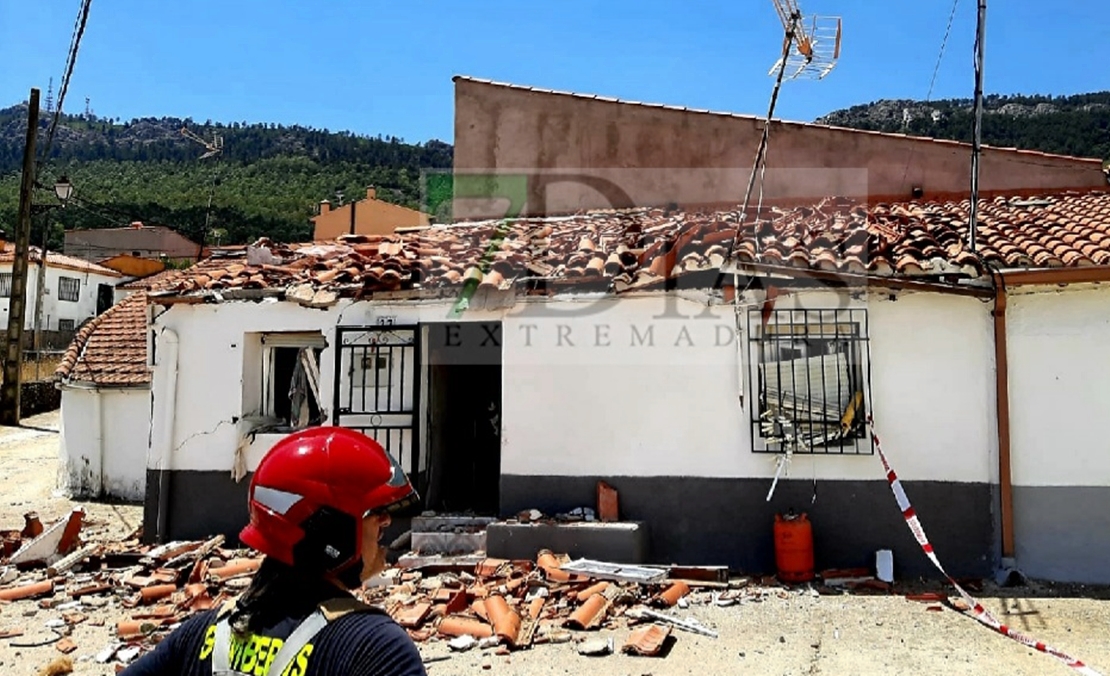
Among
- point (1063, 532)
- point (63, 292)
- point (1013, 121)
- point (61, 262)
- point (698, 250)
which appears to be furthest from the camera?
point (63, 292)

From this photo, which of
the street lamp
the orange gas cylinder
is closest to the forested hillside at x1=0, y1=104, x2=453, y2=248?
the street lamp

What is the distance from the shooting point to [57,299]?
41469mm

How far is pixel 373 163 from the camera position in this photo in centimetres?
5691

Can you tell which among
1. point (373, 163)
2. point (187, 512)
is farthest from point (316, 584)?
point (373, 163)

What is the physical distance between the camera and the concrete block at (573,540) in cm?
768

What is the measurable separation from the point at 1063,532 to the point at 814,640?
3.09m

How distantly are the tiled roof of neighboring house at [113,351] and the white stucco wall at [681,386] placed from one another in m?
5.25

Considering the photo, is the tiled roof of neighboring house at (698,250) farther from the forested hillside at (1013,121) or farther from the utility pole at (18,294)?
the forested hillside at (1013,121)

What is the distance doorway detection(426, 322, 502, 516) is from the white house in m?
0.06

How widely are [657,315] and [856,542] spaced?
2.97m

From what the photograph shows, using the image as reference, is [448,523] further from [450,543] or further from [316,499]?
[316,499]

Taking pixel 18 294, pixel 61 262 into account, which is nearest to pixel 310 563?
pixel 18 294

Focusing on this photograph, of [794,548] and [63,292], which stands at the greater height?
[63,292]

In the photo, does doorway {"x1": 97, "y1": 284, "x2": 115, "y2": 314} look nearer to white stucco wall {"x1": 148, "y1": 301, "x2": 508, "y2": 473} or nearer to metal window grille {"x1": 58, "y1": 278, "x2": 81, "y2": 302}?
metal window grille {"x1": 58, "y1": 278, "x2": 81, "y2": 302}
